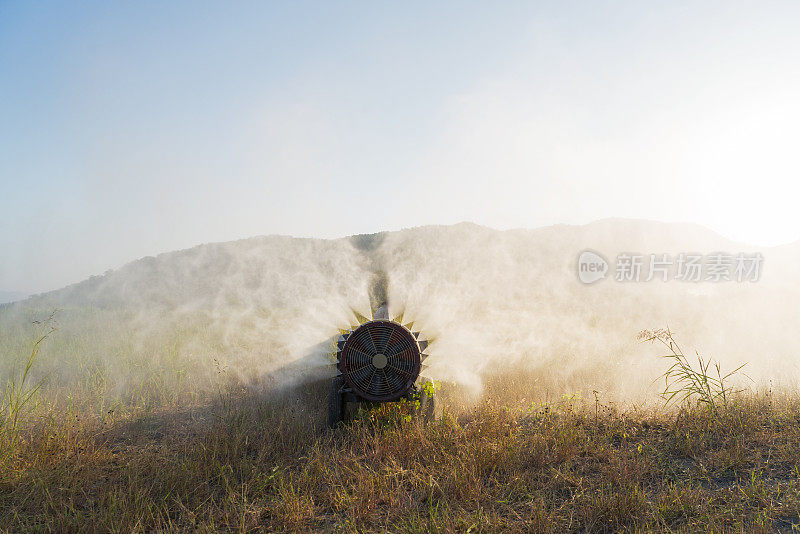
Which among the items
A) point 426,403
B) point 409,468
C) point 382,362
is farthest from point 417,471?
point 382,362

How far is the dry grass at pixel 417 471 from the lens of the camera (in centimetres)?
395

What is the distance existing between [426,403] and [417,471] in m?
1.38

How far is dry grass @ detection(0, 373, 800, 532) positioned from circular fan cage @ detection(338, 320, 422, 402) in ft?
1.18

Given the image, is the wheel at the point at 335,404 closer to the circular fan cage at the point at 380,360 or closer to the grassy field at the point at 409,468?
the grassy field at the point at 409,468

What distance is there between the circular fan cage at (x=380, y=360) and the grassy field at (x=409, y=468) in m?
0.31

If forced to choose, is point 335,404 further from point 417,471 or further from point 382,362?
point 417,471

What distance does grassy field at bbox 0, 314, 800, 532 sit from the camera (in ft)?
13.0

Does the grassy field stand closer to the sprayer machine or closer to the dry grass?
the dry grass

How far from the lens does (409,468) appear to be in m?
4.88

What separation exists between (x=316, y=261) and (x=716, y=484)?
1936 centimetres

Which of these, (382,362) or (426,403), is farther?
(426,403)

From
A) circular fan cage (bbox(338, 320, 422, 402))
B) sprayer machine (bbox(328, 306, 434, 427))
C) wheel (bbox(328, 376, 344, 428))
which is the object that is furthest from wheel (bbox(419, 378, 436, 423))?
wheel (bbox(328, 376, 344, 428))

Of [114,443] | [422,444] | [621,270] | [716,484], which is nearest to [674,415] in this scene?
[716,484]

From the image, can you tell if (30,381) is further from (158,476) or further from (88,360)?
(158,476)
